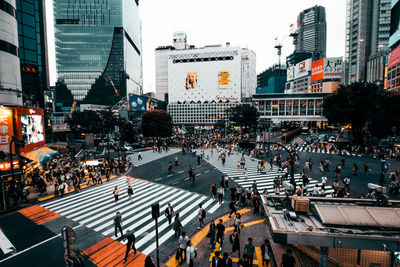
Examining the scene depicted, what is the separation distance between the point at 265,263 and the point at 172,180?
1450cm

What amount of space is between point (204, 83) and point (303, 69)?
63748mm

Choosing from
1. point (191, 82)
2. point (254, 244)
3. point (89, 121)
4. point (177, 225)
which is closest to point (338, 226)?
point (254, 244)

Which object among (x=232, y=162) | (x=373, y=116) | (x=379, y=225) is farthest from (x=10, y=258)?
(x=373, y=116)

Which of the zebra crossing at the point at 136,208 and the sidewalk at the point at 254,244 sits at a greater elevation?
the sidewalk at the point at 254,244

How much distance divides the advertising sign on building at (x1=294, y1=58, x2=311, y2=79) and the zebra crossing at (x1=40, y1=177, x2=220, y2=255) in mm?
131059

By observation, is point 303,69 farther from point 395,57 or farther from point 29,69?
point 29,69

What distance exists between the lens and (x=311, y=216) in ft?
24.3

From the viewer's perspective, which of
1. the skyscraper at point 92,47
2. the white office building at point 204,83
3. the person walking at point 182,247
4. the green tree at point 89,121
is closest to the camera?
the person walking at point 182,247

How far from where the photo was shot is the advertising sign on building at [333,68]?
98.4 metres

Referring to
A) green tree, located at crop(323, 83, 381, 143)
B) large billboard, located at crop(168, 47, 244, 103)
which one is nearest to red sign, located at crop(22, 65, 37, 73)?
green tree, located at crop(323, 83, 381, 143)

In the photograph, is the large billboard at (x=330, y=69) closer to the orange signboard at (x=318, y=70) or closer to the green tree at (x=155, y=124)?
the orange signboard at (x=318, y=70)

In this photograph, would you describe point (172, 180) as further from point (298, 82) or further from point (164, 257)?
point (298, 82)

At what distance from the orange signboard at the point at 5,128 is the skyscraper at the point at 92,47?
96621 millimetres

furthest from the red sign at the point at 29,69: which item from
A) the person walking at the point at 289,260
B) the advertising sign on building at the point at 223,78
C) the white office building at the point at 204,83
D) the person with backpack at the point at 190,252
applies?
the advertising sign on building at the point at 223,78
